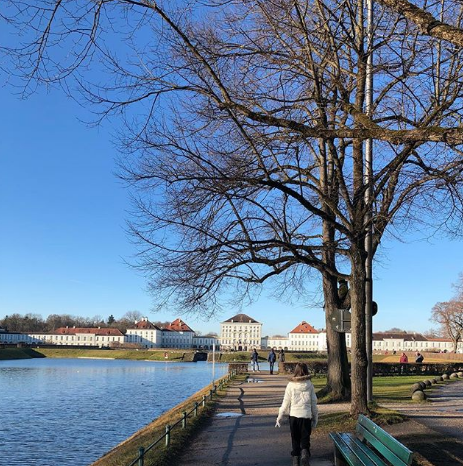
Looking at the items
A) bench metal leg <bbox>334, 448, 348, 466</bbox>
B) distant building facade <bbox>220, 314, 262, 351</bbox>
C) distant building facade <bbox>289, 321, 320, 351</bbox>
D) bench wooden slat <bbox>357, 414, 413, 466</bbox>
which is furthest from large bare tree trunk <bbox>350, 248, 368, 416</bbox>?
distant building facade <bbox>220, 314, 262, 351</bbox>

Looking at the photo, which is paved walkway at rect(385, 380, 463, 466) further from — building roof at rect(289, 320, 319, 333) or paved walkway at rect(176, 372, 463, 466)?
building roof at rect(289, 320, 319, 333)

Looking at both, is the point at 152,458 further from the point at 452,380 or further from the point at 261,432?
the point at 452,380

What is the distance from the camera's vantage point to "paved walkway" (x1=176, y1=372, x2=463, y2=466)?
9844 mm

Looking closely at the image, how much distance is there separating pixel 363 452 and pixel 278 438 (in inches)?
181

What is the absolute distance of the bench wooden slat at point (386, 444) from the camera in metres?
6.07

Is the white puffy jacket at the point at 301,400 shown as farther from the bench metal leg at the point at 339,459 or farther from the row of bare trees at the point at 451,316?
the row of bare trees at the point at 451,316

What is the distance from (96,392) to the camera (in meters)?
38.5

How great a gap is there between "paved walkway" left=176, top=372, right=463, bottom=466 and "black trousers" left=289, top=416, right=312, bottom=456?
2.77ft

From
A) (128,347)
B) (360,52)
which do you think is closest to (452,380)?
(360,52)

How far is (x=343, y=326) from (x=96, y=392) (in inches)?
1125

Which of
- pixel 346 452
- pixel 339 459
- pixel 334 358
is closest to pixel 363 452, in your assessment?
pixel 346 452

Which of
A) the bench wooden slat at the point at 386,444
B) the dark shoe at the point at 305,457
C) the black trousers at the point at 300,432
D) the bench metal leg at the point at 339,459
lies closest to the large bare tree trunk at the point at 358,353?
the bench wooden slat at the point at 386,444

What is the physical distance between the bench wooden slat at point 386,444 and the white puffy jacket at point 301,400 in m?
0.79

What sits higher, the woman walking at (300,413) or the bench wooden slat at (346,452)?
the woman walking at (300,413)
